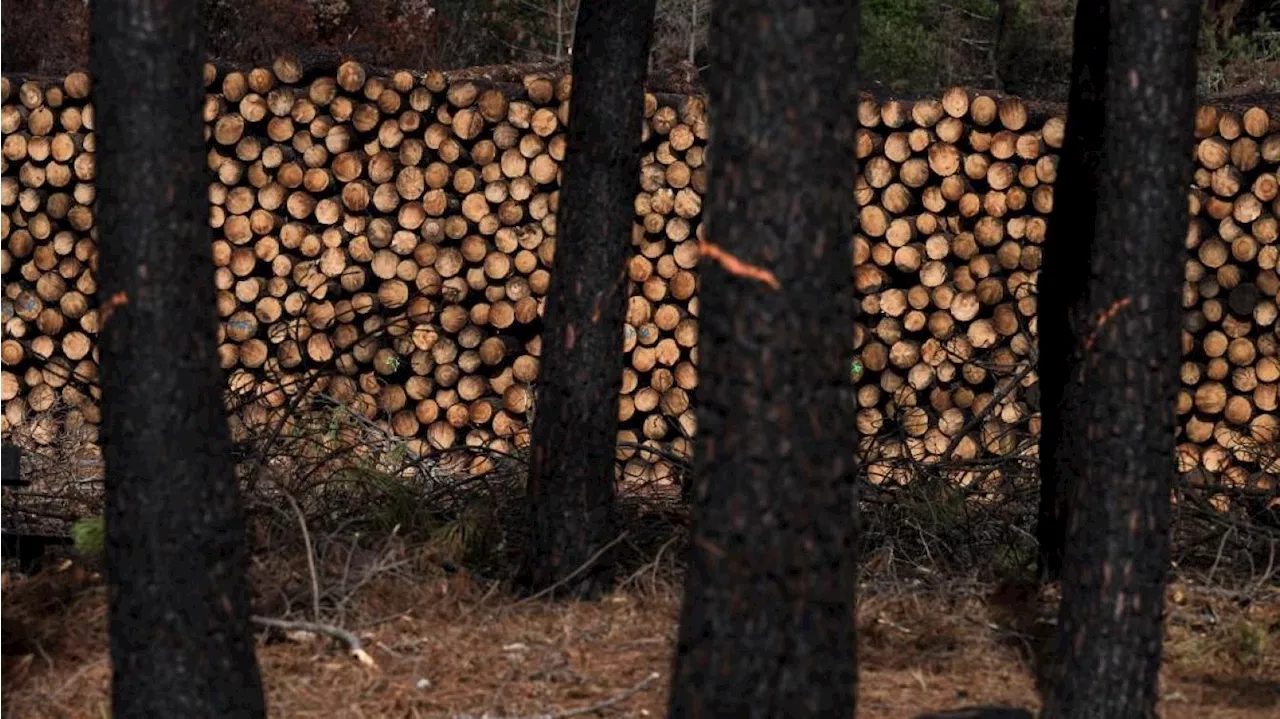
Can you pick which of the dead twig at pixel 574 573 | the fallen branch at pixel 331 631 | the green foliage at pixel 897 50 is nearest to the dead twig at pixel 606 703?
the fallen branch at pixel 331 631

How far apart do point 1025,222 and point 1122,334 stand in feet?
10.5

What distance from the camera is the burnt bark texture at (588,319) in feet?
16.1

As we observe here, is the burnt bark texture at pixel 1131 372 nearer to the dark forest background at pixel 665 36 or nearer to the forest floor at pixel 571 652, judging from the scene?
the forest floor at pixel 571 652

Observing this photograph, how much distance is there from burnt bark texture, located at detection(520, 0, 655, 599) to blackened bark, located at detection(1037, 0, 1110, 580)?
107 centimetres

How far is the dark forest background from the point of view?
11656 mm

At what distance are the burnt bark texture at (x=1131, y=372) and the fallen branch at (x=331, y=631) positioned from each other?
1.49 meters

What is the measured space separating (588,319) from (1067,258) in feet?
3.90

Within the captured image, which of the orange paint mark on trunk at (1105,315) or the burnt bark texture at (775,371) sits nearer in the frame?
the burnt bark texture at (775,371)

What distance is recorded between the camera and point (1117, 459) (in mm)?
3920

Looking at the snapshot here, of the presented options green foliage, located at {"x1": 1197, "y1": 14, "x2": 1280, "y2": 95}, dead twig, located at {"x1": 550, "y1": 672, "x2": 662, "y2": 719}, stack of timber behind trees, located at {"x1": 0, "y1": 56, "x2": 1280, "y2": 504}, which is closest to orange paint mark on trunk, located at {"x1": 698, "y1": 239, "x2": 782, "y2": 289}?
dead twig, located at {"x1": 550, "y1": 672, "x2": 662, "y2": 719}

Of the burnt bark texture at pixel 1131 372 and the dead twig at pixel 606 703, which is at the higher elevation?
the burnt bark texture at pixel 1131 372

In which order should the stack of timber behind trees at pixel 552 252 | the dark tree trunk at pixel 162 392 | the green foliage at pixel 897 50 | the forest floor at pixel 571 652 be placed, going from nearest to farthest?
the dark tree trunk at pixel 162 392 → the forest floor at pixel 571 652 → the stack of timber behind trees at pixel 552 252 → the green foliage at pixel 897 50

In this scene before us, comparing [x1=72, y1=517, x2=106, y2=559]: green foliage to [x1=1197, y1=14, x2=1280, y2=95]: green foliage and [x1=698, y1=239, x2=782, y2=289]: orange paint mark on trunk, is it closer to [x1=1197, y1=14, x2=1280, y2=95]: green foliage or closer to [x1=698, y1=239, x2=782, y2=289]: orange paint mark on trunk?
[x1=698, y1=239, x2=782, y2=289]: orange paint mark on trunk

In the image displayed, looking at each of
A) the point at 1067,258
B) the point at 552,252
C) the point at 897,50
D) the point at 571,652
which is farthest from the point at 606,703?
the point at 897,50
